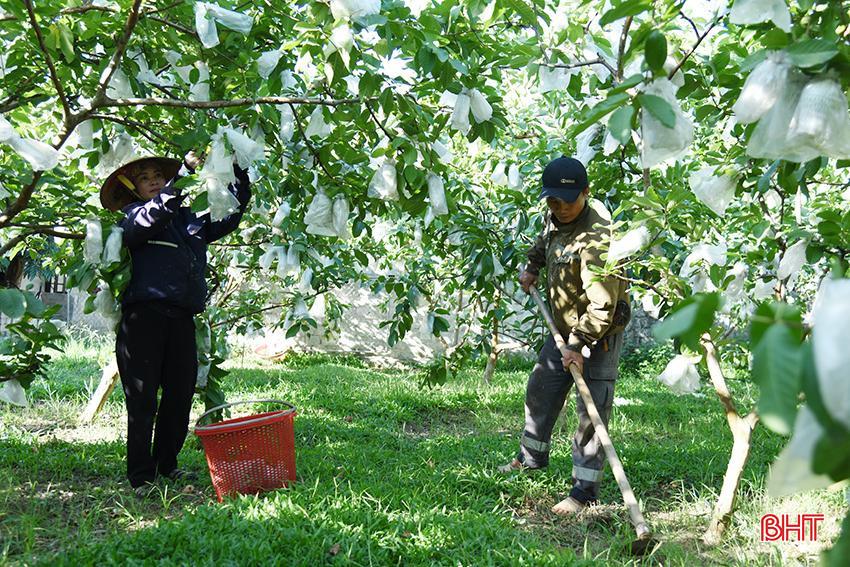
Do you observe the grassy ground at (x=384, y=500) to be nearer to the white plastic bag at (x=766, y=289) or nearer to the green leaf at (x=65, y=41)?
the white plastic bag at (x=766, y=289)

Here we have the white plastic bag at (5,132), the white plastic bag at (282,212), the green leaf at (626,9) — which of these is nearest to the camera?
the green leaf at (626,9)

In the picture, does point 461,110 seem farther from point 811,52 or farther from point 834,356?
point 834,356

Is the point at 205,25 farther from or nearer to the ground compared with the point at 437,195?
farther from the ground

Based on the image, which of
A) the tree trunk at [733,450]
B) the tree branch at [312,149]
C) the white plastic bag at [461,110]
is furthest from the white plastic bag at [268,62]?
the tree trunk at [733,450]

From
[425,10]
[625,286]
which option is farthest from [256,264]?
[425,10]

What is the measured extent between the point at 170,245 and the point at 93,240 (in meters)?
0.47

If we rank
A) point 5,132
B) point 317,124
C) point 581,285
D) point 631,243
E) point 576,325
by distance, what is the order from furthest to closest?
point 581,285, point 576,325, point 317,124, point 631,243, point 5,132

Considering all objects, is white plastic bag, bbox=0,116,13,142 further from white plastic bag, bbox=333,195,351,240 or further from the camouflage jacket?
the camouflage jacket

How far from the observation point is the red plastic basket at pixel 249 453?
2.64 metres

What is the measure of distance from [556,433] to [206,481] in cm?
220

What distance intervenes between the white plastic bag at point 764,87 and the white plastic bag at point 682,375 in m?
1.51

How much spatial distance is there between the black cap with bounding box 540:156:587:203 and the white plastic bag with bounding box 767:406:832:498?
2205mm

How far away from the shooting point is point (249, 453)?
2688mm

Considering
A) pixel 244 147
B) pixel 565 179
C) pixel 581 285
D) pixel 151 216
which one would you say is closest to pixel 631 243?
pixel 565 179
